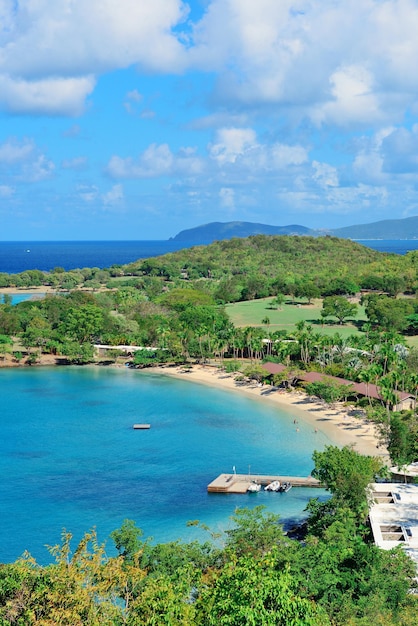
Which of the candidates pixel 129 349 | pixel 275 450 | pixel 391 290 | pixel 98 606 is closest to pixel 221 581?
pixel 98 606

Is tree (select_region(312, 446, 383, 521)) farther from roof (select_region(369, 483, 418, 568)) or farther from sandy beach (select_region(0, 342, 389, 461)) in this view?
sandy beach (select_region(0, 342, 389, 461))

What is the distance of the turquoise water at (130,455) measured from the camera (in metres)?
34.0

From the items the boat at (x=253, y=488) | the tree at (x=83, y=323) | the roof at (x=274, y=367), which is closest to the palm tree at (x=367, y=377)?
the roof at (x=274, y=367)

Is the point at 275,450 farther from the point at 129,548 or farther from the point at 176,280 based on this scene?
the point at 176,280

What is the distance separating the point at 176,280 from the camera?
454ft

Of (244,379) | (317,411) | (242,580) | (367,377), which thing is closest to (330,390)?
(317,411)

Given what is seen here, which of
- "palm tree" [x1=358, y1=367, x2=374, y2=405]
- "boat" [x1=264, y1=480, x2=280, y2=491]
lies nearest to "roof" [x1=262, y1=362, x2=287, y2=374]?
"palm tree" [x1=358, y1=367, x2=374, y2=405]

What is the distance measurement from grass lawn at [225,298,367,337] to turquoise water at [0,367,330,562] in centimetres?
2840

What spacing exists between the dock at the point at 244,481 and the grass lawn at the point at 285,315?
44.3 metres

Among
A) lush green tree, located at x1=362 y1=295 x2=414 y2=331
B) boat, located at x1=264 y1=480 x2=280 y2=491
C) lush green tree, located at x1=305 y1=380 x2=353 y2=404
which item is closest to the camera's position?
boat, located at x1=264 y1=480 x2=280 y2=491

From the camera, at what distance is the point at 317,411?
53500 millimetres

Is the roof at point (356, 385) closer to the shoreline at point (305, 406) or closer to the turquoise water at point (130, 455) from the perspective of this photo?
the shoreline at point (305, 406)

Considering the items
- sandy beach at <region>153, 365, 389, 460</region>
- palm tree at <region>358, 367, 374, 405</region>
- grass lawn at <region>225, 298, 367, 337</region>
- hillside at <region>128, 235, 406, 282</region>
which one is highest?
hillside at <region>128, 235, 406, 282</region>

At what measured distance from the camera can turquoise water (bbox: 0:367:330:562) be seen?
34031mm
